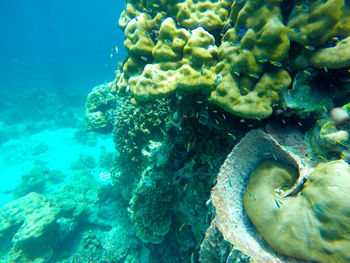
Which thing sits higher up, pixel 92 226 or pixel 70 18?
pixel 70 18

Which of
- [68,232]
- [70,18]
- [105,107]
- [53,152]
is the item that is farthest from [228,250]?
[70,18]

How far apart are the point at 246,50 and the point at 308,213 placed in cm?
230

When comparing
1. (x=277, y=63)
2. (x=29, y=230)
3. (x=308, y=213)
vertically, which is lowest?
(x=308, y=213)

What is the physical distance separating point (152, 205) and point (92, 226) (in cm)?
643

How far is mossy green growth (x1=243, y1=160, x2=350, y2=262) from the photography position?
1.92 meters

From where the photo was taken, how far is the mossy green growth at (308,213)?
1921mm

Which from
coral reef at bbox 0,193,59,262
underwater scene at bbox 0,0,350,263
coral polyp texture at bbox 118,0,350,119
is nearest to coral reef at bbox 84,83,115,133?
underwater scene at bbox 0,0,350,263

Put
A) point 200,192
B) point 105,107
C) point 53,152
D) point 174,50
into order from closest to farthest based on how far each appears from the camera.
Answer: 1. point 174,50
2. point 200,192
3. point 105,107
4. point 53,152

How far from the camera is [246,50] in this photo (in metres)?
2.82

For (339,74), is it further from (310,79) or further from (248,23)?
(248,23)

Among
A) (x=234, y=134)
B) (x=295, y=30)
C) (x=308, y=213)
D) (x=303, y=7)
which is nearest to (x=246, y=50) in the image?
(x=295, y=30)

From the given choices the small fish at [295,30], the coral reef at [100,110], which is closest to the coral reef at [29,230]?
the coral reef at [100,110]

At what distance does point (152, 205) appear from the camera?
541 centimetres

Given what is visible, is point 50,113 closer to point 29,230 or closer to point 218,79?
point 29,230
